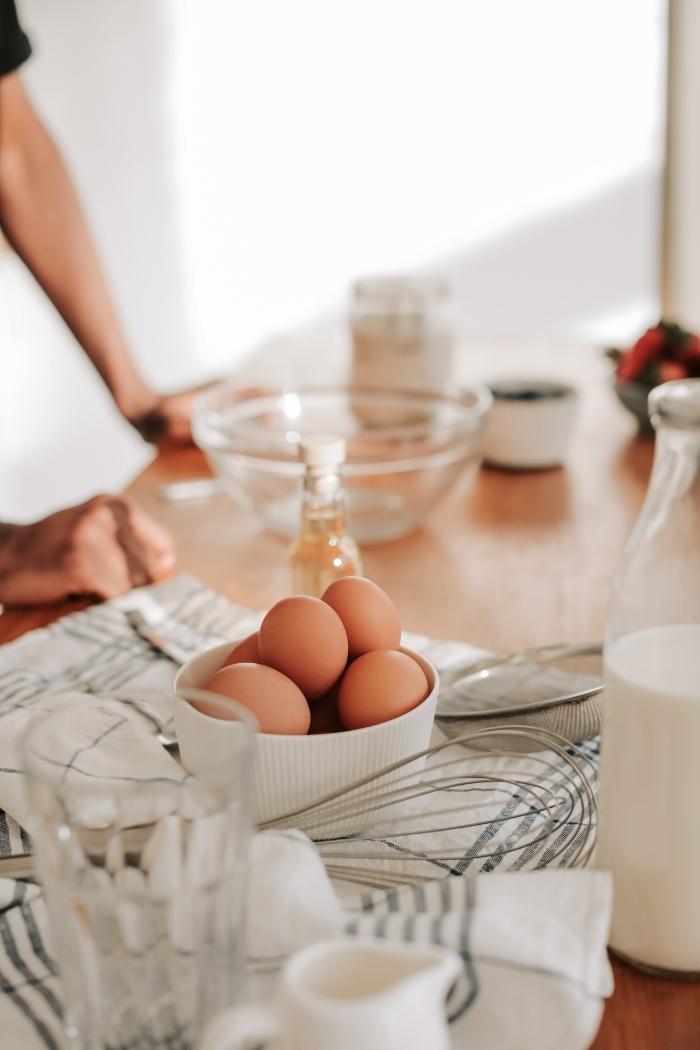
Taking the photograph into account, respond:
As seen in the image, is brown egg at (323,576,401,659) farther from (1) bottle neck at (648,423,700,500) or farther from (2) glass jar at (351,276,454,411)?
(2) glass jar at (351,276,454,411)

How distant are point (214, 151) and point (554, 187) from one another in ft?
3.02

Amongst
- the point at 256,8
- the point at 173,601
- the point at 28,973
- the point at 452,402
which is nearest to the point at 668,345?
the point at 452,402

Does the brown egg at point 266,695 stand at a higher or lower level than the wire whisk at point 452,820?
higher

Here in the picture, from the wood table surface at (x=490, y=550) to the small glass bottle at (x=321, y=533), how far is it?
0.09 meters

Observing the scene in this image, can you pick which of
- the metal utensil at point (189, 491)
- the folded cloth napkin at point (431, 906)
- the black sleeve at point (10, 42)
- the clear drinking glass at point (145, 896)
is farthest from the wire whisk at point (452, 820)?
the black sleeve at point (10, 42)

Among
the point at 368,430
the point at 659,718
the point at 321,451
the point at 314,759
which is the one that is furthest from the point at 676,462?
the point at 368,430

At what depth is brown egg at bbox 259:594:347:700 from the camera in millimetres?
532

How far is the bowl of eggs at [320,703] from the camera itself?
503 millimetres

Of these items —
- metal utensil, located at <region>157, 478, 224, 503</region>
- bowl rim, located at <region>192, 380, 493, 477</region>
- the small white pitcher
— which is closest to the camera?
the small white pitcher

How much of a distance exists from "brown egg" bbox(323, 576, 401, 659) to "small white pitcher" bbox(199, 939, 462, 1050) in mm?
232

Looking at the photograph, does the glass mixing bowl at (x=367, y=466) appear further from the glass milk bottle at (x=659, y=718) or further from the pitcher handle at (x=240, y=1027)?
the pitcher handle at (x=240, y=1027)

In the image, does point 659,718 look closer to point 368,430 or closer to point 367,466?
point 367,466

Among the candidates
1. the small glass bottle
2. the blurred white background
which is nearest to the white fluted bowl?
the small glass bottle

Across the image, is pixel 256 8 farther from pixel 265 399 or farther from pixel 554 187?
pixel 265 399
